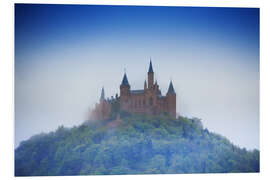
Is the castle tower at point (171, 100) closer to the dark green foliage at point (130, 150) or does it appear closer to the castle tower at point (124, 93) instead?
the dark green foliage at point (130, 150)

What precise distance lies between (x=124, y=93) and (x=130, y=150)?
1128mm

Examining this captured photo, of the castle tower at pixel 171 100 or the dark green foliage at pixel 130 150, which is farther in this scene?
the castle tower at pixel 171 100

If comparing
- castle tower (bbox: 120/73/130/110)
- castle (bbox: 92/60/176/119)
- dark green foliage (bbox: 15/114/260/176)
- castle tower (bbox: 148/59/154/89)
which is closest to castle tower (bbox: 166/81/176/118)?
castle (bbox: 92/60/176/119)

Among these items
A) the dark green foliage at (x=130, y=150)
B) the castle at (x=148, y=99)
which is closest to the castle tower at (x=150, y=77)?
the castle at (x=148, y=99)

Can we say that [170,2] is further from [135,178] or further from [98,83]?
[135,178]

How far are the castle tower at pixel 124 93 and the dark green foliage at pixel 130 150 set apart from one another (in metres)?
0.16

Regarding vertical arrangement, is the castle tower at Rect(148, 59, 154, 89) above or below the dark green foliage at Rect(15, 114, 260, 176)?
above

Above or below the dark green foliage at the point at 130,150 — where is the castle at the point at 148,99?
above

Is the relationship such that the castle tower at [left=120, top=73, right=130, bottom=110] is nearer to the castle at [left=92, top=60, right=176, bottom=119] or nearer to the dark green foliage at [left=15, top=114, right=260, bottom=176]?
the castle at [left=92, top=60, right=176, bottom=119]

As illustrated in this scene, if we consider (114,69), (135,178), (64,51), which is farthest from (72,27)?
(135,178)

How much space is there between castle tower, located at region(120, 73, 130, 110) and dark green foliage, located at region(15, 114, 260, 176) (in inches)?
6.4

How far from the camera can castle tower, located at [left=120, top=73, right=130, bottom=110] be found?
7848mm

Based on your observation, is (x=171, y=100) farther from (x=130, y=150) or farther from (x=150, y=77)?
(x=130, y=150)

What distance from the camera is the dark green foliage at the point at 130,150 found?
24.7 ft
